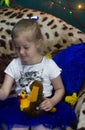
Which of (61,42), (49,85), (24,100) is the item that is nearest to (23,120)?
(24,100)

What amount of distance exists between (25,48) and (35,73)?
0.54ft

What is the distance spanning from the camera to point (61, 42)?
2.52m

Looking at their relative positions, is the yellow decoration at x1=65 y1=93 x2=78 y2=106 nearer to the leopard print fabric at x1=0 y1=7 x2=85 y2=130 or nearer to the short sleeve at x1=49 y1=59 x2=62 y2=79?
the short sleeve at x1=49 y1=59 x2=62 y2=79

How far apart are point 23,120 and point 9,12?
1.18 metres

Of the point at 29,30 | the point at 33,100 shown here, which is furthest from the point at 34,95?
the point at 29,30

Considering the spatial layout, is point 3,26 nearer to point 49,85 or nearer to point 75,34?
point 75,34

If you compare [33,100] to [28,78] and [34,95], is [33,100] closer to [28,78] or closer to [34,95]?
[34,95]

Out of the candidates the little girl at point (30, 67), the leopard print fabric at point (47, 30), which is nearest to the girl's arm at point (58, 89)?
the little girl at point (30, 67)

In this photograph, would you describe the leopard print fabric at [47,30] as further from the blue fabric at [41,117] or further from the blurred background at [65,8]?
the blue fabric at [41,117]

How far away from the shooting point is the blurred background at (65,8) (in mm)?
2803

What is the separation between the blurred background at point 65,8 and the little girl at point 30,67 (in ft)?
3.05

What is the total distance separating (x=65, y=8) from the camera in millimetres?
2826

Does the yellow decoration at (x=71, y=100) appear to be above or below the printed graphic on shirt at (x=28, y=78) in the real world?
below

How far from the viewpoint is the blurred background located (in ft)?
9.20
